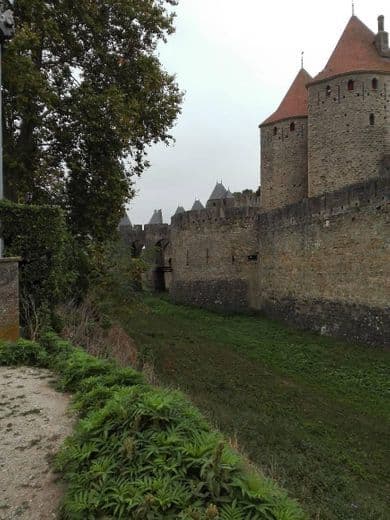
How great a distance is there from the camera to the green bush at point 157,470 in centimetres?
280

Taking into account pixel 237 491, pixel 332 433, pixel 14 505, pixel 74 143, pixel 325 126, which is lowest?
pixel 332 433

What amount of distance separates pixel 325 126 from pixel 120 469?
21.0 m

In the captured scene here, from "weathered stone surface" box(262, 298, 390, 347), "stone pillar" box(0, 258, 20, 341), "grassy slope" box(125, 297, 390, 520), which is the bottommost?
"grassy slope" box(125, 297, 390, 520)

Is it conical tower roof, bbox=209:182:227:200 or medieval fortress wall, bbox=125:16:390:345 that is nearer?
medieval fortress wall, bbox=125:16:390:345

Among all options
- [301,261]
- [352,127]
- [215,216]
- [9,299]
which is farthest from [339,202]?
[9,299]

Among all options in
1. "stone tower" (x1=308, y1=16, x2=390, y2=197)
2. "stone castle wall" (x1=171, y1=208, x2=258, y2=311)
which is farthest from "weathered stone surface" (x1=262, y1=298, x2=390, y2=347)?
"stone tower" (x1=308, y1=16, x2=390, y2=197)

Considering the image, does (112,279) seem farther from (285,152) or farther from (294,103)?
(294,103)

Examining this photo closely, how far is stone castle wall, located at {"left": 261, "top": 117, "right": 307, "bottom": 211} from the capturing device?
24.4 metres

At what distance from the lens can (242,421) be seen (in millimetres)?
7750

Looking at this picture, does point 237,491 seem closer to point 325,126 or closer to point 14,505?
point 14,505

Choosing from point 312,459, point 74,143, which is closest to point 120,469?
point 312,459

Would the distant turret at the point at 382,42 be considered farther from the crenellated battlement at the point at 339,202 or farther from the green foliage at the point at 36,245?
the green foliage at the point at 36,245

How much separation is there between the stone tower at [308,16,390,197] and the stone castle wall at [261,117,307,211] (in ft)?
6.64

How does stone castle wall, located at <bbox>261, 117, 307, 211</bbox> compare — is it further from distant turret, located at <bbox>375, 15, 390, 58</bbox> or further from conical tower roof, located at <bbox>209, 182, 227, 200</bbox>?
conical tower roof, located at <bbox>209, 182, 227, 200</bbox>
